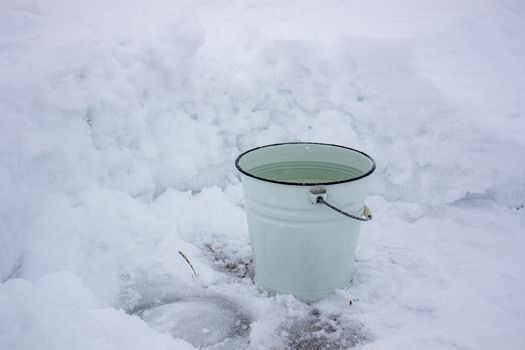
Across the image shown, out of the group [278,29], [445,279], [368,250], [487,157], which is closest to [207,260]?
[368,250]

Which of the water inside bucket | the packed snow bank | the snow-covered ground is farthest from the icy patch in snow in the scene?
the water inside bucket

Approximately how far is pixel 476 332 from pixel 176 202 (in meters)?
1.77

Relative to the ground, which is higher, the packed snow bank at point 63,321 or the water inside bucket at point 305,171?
the water inside bucket at point 305,171

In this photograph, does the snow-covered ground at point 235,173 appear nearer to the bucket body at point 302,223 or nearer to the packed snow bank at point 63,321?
the packed snow bank at point 63,321

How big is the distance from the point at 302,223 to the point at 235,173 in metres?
1.31

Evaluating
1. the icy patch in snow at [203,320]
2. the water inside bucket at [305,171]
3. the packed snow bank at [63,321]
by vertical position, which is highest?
the water inside bucket at [305,171]

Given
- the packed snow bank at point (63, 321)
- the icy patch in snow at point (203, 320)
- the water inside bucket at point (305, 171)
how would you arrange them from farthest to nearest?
the water inside bucket at point (305, 171), the icy patch in snow at point (203, 320), the packed snow bank at point (63, 321)

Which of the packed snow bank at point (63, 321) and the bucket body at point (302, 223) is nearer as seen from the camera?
the packed snow bank at point (63, 321)

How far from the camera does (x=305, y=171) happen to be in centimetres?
235

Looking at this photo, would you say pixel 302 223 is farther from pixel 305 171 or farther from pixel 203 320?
pixel 203 320

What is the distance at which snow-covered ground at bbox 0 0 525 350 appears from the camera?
184 centimetres

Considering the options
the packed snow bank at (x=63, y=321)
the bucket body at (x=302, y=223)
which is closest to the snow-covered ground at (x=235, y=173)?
the packed snow bank at (x=63, y=321)

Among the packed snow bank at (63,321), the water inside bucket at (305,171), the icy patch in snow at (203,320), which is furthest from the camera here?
the water inside bucket at (305,171)

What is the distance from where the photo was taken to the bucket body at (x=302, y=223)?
6.17 ft
